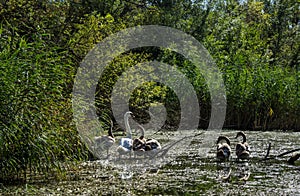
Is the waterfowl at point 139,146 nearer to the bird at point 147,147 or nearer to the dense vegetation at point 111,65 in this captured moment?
the bird at point 147,147

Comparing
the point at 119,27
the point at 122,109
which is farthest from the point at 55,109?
the point at 119,27

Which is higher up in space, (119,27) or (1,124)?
(119,27)

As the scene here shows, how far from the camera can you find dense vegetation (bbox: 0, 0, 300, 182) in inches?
243

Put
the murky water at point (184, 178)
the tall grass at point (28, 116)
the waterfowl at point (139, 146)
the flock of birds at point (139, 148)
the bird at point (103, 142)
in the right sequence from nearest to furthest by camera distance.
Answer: the murky water at point (184, 178)
the tall grass at point (28, 116)
the bird at point (103, 142)
the flock of birds at point (139, 148)
the waterfowl at point (139, 146)

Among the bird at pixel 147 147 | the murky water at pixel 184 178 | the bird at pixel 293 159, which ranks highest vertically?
the bird at pixel 147 147

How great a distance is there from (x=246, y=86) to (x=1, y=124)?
9474mm

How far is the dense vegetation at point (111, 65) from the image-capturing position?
618cm

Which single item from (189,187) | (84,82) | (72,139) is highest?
(84,82)

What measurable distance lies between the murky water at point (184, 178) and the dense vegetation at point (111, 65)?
0.35 metres

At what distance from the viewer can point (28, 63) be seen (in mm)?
6336

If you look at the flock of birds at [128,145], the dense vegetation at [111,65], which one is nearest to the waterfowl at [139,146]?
the flock of birds at [128,145]

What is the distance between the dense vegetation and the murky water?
1.14 feet

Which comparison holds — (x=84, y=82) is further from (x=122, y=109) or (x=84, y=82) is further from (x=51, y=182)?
(x=51, y=182)

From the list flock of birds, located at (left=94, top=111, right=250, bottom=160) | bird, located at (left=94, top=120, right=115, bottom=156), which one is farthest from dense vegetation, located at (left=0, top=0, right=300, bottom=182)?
flock of birds, located at (left=94, top=111, right=250, bottom=160)
